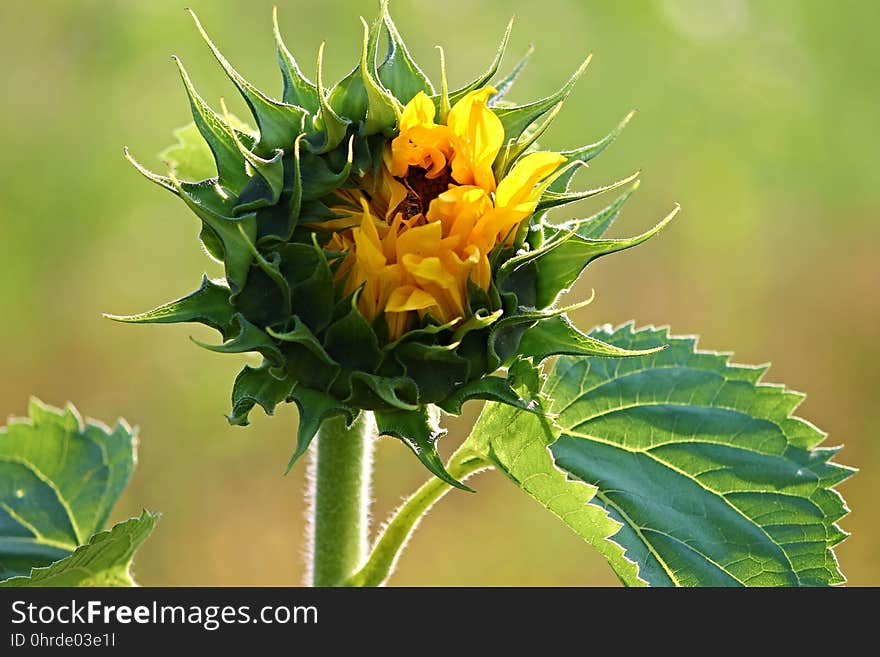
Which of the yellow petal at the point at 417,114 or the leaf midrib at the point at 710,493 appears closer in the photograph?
the yellow petal at the point at 417,114

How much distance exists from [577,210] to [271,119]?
7.43 feet

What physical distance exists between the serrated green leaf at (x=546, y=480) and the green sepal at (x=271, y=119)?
0.35 metres

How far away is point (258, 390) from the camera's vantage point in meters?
1.12

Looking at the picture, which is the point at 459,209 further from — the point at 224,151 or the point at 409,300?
the point at 224,151

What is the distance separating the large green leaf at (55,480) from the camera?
163cm

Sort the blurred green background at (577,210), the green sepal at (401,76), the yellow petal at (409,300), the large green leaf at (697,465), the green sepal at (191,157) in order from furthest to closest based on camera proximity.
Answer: the blurred green background at (577,210) < the green sepal at (191,157) < the large green leaf at (697,465) < the green sepal at (401,76) < the yellow petal at (409,300)

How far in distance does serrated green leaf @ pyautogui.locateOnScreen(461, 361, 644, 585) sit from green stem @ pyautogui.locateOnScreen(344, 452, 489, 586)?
0.08 meters

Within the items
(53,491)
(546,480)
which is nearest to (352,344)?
(546,480)

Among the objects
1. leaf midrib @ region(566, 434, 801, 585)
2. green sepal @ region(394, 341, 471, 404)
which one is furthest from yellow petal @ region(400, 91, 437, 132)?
leaf midrib @ region(566, 434, 801, 585)

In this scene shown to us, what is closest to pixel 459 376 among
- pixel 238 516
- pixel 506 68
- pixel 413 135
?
pixel 413 135

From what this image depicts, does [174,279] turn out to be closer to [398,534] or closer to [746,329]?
[746,329]

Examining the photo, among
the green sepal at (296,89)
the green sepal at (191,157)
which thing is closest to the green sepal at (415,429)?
the green sepal at (296,89)

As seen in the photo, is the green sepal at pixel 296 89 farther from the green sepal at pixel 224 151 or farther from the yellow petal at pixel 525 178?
the yellow petal at pixel 525 178
